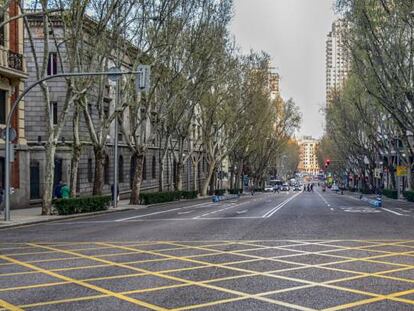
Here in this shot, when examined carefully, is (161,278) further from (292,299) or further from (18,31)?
(18,31)

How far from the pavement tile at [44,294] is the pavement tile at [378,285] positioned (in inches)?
143

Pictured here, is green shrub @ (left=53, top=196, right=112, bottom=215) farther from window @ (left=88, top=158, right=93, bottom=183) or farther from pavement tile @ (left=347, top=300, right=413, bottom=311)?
pavement tile @ (left=347, top=300, right=413, bottom=311)

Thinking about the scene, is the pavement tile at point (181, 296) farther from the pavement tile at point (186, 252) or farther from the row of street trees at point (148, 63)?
the row of street trees at point (148, 63)

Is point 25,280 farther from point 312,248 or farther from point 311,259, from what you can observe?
point 312,248

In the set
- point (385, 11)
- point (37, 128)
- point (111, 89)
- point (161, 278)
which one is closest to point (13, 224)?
point (161, 278)

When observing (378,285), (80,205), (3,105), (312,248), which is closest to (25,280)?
(378,285)

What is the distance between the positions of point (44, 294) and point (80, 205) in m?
20.2

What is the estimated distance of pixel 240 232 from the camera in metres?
17.1

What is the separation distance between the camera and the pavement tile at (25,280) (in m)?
8.85

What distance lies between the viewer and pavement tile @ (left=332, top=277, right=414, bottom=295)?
323 inches

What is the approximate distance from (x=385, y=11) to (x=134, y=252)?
2526 cm

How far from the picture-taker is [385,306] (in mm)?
7188

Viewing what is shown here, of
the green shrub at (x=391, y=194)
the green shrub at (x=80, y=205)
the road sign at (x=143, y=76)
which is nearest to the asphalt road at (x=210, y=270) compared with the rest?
the road sign at (x=143, y=76)

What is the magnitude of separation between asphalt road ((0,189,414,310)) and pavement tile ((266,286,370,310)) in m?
0.01
